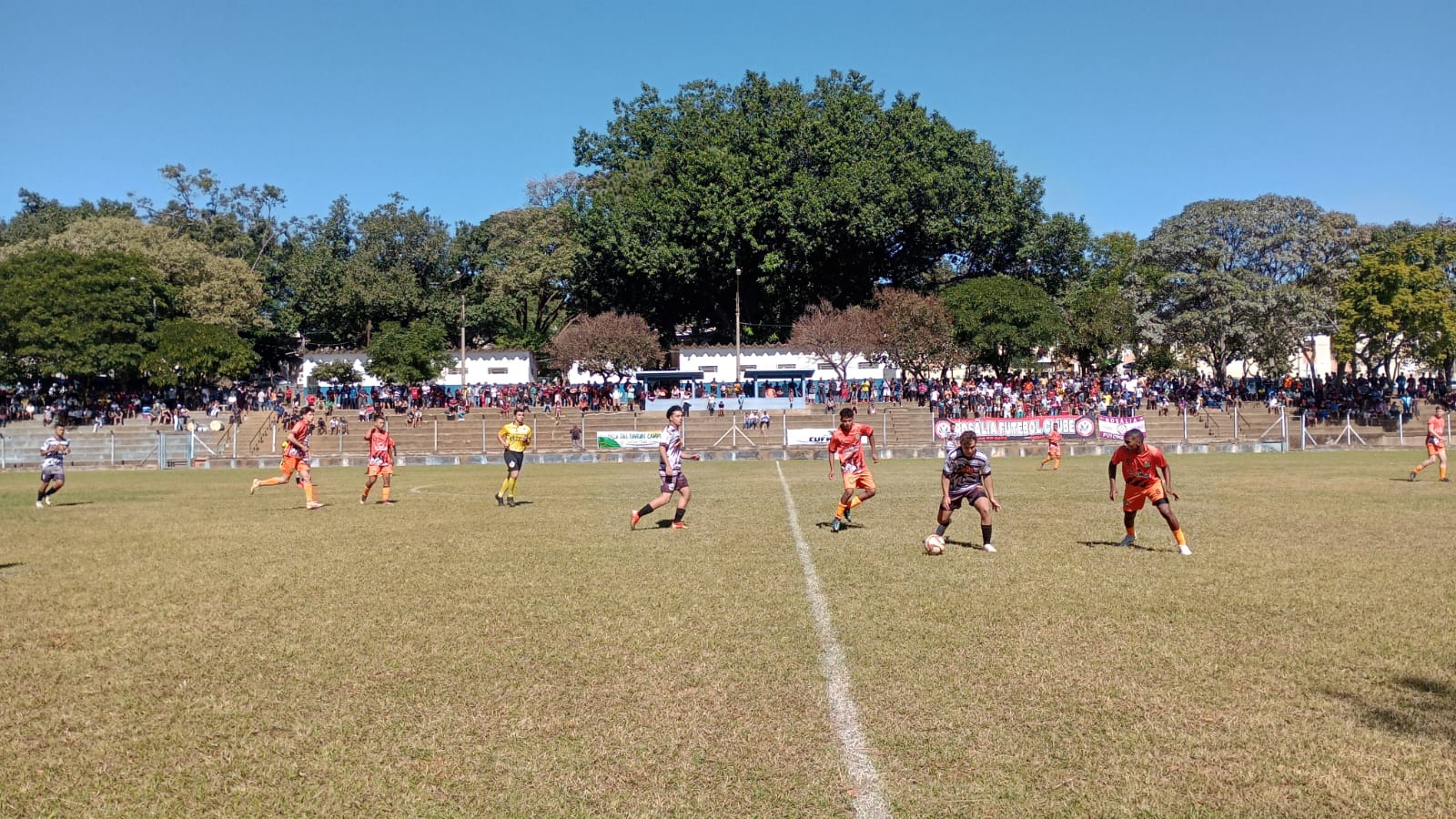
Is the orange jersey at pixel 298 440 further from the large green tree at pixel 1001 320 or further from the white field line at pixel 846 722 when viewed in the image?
the large green tree at pixel 1001 320

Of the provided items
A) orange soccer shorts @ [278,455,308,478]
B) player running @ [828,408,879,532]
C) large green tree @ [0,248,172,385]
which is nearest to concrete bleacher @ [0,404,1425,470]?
large green tree @ [0,248,172,385]

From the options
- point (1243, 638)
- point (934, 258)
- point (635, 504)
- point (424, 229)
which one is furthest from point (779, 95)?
point (1243, 638)

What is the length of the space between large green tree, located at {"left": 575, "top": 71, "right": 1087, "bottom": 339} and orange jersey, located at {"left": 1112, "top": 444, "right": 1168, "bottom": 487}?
4803 cm

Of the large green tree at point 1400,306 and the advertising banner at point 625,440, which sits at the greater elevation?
the large green tree at point 1400,306

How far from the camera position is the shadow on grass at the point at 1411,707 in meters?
5.88

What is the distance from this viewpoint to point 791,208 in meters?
60.2

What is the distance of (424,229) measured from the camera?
78625mm

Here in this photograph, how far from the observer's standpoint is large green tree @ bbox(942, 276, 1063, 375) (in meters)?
60.2

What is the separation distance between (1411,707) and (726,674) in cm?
411

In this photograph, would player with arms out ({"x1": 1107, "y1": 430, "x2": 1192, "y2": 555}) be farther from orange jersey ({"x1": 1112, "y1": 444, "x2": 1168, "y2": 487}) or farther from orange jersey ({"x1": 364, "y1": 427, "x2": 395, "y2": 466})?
orange jersey ({"x1": 364, "y1": 427, "x2": 395, "y2": 466})

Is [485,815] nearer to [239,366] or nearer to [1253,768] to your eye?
[1253,768]

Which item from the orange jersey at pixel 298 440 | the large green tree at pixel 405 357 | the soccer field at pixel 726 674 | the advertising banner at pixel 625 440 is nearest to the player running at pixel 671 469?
→ the soccer field at pixel 726 674

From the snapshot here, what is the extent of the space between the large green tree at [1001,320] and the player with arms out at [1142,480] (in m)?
47.2

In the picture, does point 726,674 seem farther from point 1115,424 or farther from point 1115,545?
point 1115,424
